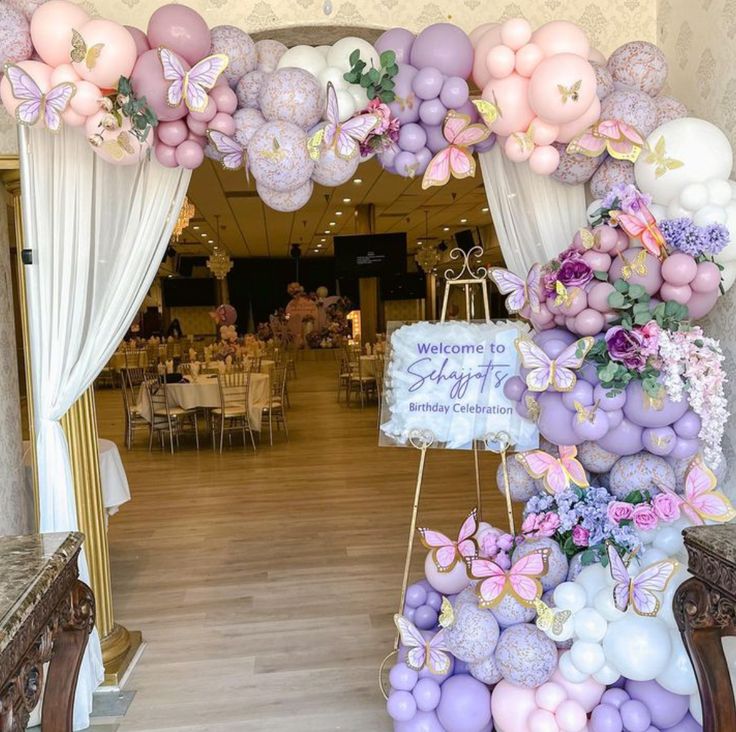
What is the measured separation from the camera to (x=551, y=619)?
7.80 feet

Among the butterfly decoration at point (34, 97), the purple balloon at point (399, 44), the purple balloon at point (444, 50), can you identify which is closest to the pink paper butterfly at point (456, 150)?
the purple balloon at point (444, 50)

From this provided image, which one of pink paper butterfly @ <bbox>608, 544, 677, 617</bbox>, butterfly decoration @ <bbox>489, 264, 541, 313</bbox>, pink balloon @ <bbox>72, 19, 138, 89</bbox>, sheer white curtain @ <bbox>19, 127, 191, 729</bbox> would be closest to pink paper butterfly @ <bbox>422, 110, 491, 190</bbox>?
butterfly decoration @ <bbox>489, 264, 541, 313</bbox>

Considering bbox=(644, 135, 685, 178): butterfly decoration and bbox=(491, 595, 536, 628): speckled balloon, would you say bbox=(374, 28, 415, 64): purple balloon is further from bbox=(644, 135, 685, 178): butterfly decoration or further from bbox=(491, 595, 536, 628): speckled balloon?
bbox=(491, 595, 536, 628): speckled balloon

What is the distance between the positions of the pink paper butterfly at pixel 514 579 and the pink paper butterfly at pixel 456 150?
1428 millimetres

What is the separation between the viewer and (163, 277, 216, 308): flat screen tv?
21641 millimetres

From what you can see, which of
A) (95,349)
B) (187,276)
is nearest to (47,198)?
(95,349)

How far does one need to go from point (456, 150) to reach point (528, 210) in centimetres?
50

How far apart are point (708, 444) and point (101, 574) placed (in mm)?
2680

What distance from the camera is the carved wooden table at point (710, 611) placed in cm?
182

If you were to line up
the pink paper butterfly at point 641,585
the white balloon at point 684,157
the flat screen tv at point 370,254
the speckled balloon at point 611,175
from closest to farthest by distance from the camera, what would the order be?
the pink paper butterfly at point 641,585 → the white balloon at point 684,157 → the speckled balloon at point 611,175 → the flat screen tv at point 370,254

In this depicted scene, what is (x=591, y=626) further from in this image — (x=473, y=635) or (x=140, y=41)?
(x=140, y=41)

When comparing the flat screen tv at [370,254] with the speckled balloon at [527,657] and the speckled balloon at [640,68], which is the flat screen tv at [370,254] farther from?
the speckled balloon at [527,657]

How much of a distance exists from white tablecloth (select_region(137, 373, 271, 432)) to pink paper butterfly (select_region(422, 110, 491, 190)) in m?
6.01

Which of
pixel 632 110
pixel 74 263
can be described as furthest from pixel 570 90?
pixel 74 263
